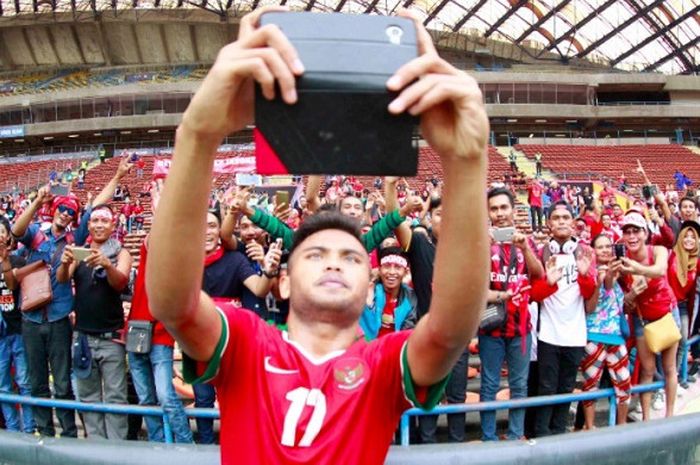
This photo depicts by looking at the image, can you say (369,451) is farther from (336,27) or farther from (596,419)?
(596,419)

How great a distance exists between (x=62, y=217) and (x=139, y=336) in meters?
1.42

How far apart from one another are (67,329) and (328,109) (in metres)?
4.01

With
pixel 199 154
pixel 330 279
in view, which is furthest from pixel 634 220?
pixel 199 154

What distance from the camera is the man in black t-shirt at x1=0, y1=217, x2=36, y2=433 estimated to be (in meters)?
4.31

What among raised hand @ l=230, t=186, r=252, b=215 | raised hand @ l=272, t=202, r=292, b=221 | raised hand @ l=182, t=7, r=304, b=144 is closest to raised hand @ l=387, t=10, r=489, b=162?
raised hand @ l=182, t=7, r=304, b=144

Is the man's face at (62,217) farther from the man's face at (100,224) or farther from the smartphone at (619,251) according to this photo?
the smartphone at (619,251)

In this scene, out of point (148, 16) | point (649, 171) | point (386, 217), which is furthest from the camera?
point (148, 16)

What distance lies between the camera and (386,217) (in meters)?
3.79

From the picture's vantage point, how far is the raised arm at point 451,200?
39.2 inches

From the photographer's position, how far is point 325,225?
5.41 feet

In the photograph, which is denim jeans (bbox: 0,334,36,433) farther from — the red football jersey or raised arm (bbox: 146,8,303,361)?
raised arm (bbox: 146,8,303,361)

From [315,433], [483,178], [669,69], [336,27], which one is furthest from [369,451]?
[669,69]

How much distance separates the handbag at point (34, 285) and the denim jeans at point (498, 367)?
3.25 meters

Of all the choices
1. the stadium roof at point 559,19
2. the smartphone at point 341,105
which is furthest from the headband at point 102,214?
the stadium roof at point 559,19
